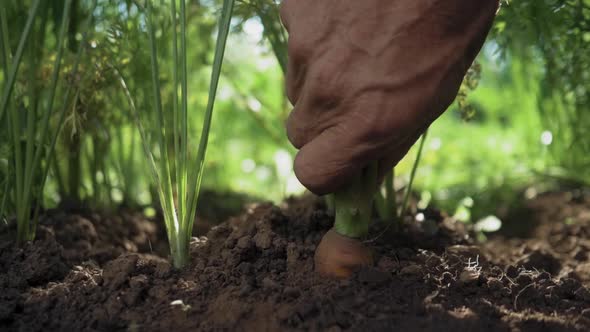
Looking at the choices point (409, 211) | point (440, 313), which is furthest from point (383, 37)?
point (409, 211)

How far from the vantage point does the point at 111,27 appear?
1681 mm

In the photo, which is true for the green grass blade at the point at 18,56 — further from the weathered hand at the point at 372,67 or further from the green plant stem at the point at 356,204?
the green plant stem at the point at 356,204

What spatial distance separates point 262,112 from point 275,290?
5.68 feet

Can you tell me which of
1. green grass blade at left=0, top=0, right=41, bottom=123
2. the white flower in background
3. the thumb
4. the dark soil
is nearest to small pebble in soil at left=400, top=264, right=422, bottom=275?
the dark soil

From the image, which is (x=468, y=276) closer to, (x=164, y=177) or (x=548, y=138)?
(x=164, y=177)

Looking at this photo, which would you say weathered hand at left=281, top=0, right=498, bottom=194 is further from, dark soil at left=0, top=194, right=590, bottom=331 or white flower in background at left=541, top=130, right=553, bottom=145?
white flower in background at left=541, top=130, right=553, bottom=145

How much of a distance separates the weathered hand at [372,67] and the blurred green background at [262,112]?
0.50 metres

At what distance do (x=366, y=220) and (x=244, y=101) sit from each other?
1.36 m

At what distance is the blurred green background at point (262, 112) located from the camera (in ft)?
5.73

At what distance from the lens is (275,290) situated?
1.24 m

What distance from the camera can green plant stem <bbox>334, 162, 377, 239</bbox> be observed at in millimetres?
1298

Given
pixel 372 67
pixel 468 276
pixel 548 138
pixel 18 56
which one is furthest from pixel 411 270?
pixel 548 138

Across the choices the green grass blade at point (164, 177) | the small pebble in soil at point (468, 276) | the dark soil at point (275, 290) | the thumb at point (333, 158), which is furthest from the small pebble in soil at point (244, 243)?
the small pebble in soil at point (468, 276)

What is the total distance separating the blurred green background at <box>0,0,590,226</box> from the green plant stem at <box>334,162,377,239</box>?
46cm
